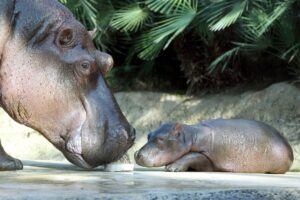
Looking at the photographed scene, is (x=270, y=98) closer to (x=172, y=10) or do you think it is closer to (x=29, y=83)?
(x=172, y=10)

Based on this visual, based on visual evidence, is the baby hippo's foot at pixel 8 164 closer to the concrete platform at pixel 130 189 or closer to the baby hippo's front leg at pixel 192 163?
the concrete platform at pixel 130 189

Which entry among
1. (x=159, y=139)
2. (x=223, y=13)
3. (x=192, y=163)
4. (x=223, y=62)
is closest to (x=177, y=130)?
(x=159, y=139)

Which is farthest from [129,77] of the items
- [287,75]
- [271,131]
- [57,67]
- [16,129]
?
[57,67]

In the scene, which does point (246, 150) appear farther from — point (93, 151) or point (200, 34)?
point (200, 34)

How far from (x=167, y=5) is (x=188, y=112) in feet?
4.37

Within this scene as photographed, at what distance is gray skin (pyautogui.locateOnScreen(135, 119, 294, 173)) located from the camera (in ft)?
12.8

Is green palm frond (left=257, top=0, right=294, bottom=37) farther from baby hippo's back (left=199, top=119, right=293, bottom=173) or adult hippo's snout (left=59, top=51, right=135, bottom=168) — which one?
adult hippo's snout (left=59, top=51, right=135, bottom=168)

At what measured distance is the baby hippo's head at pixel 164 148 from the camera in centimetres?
388

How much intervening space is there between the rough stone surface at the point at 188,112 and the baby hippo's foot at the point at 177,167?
8.10ft

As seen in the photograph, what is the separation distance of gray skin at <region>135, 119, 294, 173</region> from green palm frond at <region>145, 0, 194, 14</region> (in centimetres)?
257

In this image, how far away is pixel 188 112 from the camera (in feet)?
24.1

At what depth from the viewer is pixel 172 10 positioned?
6.80 meters

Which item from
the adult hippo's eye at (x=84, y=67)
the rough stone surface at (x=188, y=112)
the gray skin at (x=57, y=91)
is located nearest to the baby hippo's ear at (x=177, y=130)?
the gray skin at (x=57, y=91)

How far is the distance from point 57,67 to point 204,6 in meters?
3.86
